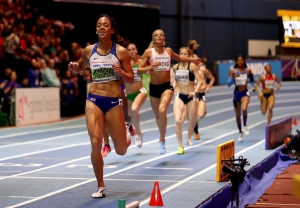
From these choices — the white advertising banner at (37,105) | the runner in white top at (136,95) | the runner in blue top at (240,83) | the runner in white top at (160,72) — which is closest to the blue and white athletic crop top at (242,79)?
the runner in blue top at (240,83)

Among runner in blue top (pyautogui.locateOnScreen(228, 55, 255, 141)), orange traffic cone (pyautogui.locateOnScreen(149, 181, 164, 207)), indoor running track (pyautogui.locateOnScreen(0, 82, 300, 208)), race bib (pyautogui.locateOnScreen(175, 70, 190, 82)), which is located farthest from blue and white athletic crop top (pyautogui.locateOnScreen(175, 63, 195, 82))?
orange traffic cone (pyautogui.locateOnScreen(149, 181, 164, 207))

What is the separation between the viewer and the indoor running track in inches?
339

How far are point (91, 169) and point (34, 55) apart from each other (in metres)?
12.0

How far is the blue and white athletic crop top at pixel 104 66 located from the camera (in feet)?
28.1

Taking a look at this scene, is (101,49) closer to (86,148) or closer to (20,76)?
(86,148)

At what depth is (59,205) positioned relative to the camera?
802 centimetres

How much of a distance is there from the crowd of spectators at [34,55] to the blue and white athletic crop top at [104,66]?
12.5 meters

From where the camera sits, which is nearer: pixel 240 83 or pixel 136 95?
pixel 136 95

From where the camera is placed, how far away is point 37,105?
72.1ft

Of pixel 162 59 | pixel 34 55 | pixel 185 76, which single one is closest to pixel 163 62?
pixel 162 59

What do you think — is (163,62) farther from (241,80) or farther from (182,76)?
(241,80)

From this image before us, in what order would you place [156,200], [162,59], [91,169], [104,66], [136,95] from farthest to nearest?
1. [136,95]
2. [162,59]
3. [91,169]
4. [104,66]
5. [156,200]

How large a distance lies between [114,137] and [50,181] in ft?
6.40

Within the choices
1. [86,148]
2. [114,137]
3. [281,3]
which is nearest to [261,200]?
[114,137]
